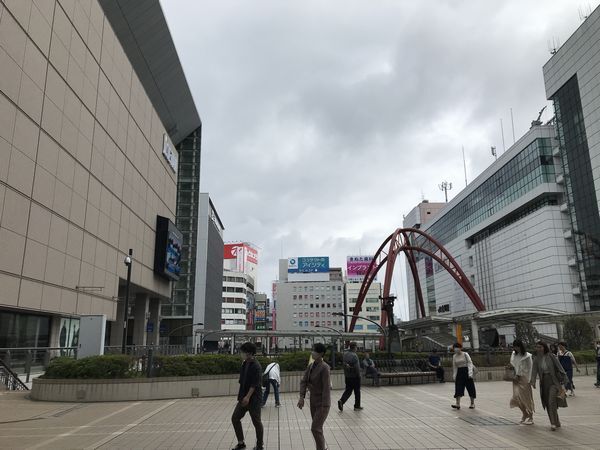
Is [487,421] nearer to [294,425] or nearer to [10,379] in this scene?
[294,425]

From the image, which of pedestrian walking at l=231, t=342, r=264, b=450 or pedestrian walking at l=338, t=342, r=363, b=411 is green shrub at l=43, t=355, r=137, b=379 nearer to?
pedestrian walking at l=338, t=342, r=363, b=411

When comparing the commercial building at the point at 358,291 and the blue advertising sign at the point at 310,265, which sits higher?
the blue advertising sign at the point at 310,265

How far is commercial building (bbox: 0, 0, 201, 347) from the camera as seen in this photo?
22.3 meters

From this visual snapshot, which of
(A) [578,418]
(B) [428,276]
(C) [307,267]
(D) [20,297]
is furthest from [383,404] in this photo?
(C) [307,267]

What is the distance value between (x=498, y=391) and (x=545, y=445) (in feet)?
30.6

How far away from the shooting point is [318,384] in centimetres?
726

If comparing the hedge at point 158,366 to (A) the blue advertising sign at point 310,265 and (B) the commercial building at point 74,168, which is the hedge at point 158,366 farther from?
(A) the blue advertising sign at point 310,265

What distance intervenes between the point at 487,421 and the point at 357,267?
421 ft

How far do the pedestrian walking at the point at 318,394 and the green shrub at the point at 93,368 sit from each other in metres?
10.1

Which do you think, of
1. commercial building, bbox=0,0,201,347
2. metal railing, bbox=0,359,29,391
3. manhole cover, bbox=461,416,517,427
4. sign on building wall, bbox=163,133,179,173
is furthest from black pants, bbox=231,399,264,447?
sign on building wall, bbox=163,133,179,173

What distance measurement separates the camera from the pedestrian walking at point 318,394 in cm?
695

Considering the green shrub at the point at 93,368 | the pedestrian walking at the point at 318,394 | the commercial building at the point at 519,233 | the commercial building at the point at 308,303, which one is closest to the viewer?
the pedestrian walking at the point at 318,394

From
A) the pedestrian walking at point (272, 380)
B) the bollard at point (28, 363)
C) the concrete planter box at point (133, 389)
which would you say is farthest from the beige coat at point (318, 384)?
the bollard at point (28, 363)

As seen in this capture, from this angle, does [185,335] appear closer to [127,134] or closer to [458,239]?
[127,134]
